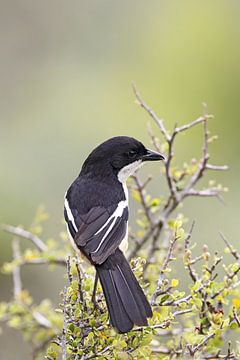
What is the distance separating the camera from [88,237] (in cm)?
377

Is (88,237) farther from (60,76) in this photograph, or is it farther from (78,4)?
(78,4)

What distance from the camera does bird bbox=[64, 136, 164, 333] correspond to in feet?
10.8

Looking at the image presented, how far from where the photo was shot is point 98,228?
3.84 meters

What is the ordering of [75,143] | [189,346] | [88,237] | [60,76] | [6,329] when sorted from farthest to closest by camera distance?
[60,76]
[75,143]
[6,329]
[88,237]
[189,346]

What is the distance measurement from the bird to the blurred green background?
2.59 m

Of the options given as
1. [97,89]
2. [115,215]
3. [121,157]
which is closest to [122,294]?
[115,215]

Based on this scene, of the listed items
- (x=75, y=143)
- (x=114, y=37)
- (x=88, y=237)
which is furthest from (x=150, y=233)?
(x=114, y=37)

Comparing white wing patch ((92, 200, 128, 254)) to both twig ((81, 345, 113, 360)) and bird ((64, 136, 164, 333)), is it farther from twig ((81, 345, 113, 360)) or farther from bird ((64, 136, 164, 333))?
twig ((81, 345, 113, 360))

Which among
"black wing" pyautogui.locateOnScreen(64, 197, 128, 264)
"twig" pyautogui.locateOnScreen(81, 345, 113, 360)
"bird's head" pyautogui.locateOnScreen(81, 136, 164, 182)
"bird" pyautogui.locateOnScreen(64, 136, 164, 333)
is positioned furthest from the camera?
"bird's head" pyautogui.locateOnScreen(81, 136, 164, 182)

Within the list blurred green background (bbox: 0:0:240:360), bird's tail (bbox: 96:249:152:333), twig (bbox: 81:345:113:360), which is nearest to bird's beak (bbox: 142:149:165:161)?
bird's tail (bbox: 96:249:152:333)

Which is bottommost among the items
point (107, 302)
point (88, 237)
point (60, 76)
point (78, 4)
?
point (107, 302)

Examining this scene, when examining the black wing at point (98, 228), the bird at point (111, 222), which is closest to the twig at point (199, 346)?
the bird at point (111, 222)

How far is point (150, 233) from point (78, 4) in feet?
35.1

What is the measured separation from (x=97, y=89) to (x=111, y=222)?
7538 millimetres
